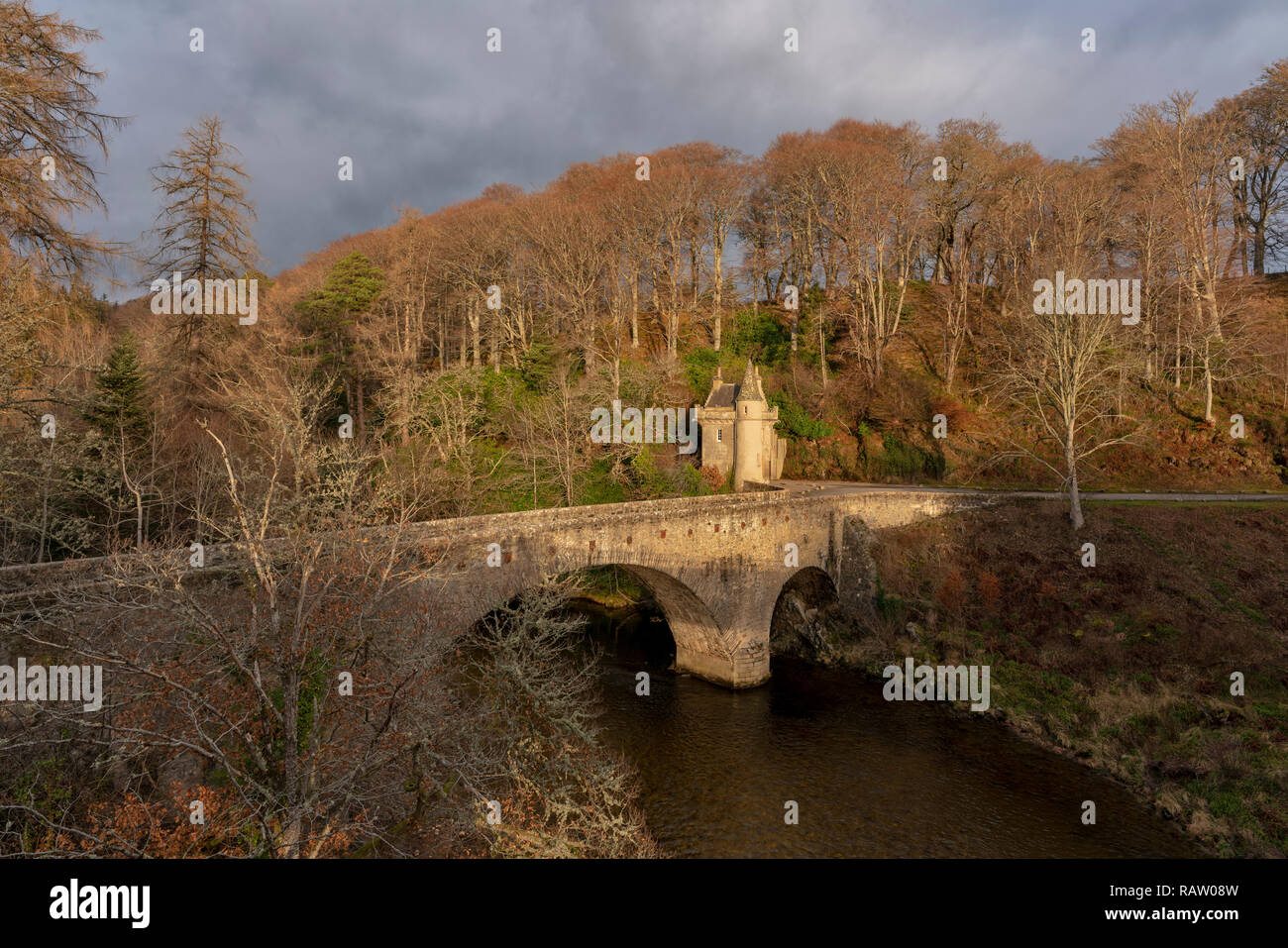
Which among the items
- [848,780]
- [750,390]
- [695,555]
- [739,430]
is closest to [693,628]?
[695,555]

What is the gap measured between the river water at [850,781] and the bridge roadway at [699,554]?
2.55 metres

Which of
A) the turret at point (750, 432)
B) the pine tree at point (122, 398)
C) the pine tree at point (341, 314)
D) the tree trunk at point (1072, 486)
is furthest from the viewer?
the pine tree at point (341, 314)

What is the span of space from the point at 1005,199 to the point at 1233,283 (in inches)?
521

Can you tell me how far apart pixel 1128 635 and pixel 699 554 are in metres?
15.1

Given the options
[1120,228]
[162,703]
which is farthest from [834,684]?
[1120,228]

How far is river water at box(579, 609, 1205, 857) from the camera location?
14.9m

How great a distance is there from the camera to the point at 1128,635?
861 inches

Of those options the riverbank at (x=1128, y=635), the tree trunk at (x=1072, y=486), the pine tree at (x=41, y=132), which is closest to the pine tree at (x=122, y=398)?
the pine tree at (x=41, y=132)

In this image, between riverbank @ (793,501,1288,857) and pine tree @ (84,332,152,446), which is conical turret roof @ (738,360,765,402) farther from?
pine tree @ (84,332,152,446)

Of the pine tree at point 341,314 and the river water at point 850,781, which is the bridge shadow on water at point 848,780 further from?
the pine tree at point 341,314

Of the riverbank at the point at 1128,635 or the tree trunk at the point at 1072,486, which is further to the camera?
the tree trunk at the point at 1072,486

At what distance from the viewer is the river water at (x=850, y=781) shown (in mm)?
14914

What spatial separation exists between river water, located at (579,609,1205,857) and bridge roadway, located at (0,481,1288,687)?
8.35 ft

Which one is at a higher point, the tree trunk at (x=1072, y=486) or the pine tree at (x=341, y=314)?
the pine tree at (x=341, y=314)
